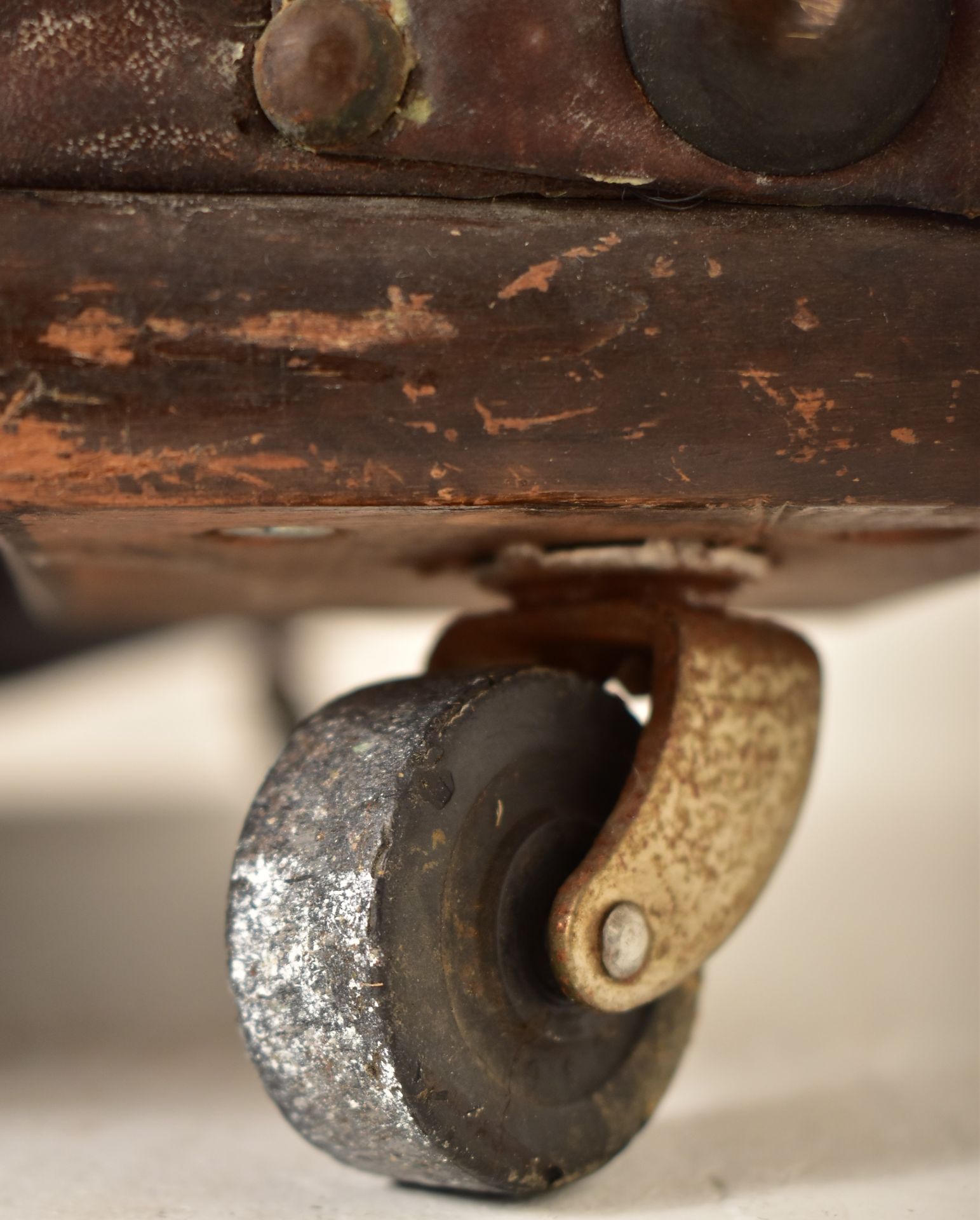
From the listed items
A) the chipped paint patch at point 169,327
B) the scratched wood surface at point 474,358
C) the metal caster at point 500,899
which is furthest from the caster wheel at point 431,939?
the chipped paint patch at point 169,327

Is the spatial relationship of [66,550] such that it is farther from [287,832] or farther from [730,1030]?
[730,1030]

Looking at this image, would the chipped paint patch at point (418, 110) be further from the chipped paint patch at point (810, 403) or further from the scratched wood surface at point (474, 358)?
the chipped paint patch at point (810, 403)

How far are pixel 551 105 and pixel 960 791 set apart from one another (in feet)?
5.54

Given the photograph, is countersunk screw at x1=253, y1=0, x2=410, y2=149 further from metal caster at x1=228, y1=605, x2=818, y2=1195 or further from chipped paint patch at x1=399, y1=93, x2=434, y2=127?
metal caster at x1=228, y1=605, x2=818, y2=1195

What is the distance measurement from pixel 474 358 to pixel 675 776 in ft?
1.07

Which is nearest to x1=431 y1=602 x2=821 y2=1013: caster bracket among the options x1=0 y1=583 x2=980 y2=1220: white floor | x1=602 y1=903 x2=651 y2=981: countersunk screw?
x1=602 y1=903 x2=651 y2=981: countersunk screw

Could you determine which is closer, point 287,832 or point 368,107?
point 368,107

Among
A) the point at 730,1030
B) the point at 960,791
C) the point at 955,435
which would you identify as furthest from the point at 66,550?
the point at 960,791

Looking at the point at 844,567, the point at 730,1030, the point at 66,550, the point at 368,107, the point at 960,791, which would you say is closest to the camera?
the point at 368,107

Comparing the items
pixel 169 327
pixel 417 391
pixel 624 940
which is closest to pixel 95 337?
pixel 169 327

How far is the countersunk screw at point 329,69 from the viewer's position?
2.06ft

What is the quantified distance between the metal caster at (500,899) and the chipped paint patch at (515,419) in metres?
0.19

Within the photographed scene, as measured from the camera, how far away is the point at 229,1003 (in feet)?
4.76

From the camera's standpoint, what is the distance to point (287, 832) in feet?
2.60
